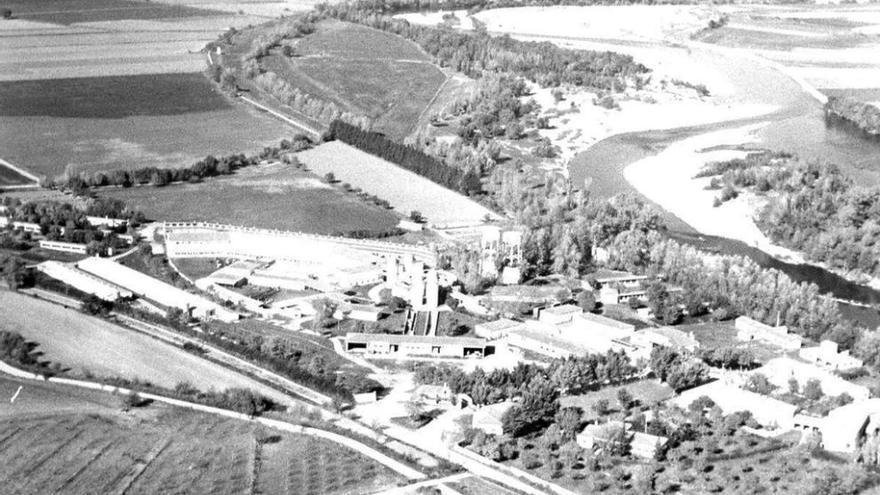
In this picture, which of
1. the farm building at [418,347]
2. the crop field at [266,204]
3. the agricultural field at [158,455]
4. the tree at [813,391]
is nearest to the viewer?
the agricultural field at [158,455]

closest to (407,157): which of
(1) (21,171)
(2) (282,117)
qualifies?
(2) (282,117)

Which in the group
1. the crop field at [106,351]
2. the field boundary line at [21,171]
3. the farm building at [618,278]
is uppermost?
the farm building at [618,278]

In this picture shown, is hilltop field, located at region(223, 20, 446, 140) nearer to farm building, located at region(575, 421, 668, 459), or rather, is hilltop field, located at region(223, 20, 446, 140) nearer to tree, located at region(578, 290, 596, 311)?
tree, located at region(578, 290, 596, 311)

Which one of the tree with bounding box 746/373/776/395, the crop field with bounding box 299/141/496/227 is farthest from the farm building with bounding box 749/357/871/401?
the crop field with bounding box 299/141/496/227

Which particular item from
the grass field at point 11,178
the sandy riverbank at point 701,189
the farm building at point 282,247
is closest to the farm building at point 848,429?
the sandy riverbank at point 701,189

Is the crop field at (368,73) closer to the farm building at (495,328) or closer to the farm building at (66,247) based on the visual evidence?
the farm building at (66,247)

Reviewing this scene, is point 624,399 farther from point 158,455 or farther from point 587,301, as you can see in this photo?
point 158,455
